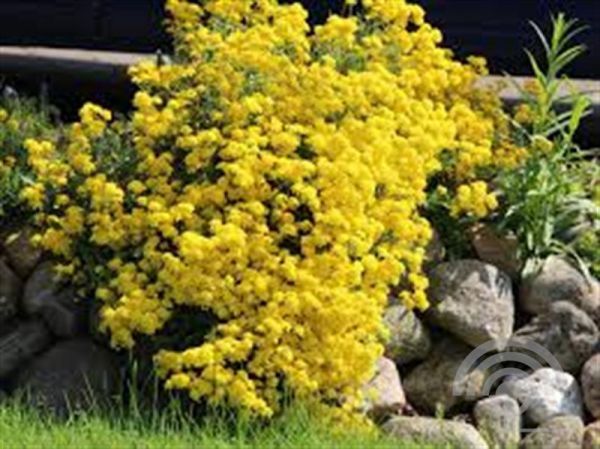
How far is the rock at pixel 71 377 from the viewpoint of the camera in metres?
6.55

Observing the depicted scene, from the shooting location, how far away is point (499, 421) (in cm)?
645

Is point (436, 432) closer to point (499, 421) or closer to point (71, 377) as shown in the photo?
point (499, 421)

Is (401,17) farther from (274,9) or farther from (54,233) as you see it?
(54,233)

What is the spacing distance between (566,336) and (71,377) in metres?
1.85

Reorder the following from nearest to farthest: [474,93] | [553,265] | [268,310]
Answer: [268,310] < [553,265] < [474,93]

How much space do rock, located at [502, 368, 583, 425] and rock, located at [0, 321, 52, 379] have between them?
1752 mm

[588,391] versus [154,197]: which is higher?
[154,197]

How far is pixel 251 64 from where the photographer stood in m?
6.70

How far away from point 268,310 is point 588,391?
130 centimetres

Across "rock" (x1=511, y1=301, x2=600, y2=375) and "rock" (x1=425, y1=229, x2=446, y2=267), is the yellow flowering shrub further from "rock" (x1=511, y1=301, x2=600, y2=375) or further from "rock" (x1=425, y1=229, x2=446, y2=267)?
"rock" (x1=511, y1=301, x2=600, y2=375)

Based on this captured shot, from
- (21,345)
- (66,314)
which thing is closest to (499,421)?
(66,314)

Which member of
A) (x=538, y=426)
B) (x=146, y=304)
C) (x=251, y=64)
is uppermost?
(x=251, y=64)

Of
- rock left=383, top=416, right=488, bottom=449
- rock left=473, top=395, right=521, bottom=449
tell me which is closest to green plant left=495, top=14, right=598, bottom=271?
rock left=473, top=395, right=521, bottom=449

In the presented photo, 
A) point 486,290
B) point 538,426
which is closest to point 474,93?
point 486,290
